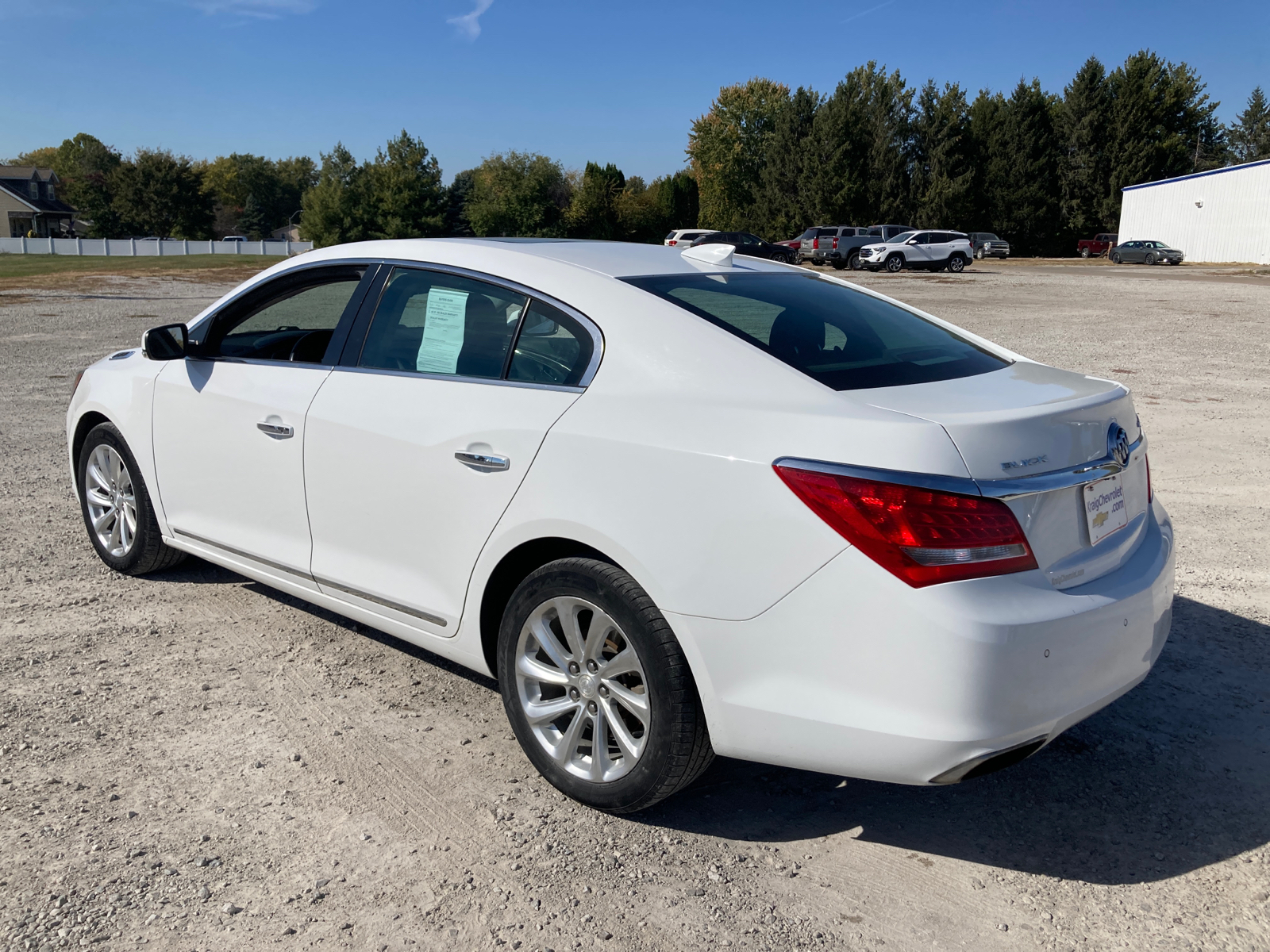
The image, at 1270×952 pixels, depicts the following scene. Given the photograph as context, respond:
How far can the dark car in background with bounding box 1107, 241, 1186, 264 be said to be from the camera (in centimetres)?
5100

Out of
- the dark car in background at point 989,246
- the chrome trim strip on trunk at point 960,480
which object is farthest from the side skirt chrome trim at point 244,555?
the dark car in background at point 989,246

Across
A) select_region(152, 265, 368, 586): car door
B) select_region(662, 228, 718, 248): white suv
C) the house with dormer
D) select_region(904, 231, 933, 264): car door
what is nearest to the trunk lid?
select_region(152, 265, 368, 586): car door

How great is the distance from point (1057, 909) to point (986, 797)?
0.58m

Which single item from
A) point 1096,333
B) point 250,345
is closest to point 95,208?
point 1096,333

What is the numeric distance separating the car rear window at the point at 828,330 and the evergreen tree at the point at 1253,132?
367 ft

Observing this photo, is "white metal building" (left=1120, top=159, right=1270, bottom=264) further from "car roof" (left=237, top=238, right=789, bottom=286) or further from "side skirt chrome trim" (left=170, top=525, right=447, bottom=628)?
"side skirt chrome trim" (left=170, top=525, right=447, bottom=628)

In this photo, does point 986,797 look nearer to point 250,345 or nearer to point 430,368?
point 430,368

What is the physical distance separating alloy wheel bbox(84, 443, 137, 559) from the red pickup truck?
65.3 meters

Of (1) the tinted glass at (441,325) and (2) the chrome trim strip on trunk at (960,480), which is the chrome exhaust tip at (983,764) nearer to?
(2) the chrome trim strip on trunk at (960,480)

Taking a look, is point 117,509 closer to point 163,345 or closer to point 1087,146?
point 163,345

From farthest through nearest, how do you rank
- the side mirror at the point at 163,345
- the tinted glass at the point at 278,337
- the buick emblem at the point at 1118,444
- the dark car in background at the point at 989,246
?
the dark car in background at the point at 989,246
the side mirror at the point at 163,345
the tinted glass at the point at 278,337
the buick emblem at the point at 1118,444

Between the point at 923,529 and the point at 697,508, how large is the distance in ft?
1.87

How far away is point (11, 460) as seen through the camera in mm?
7473

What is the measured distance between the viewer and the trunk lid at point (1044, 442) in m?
2.46
